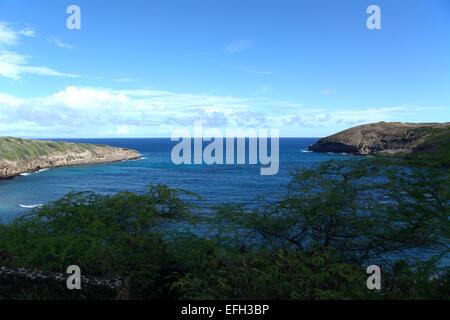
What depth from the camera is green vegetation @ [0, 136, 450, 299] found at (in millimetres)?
8906

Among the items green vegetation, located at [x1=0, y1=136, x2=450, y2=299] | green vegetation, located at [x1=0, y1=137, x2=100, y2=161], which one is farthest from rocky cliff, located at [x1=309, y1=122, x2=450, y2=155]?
green vegetation, located at [x1=0, y1=136, x2=450, y2=299]

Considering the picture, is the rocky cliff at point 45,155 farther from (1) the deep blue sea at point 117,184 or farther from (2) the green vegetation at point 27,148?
(1) the deep blue sea at point 117,184

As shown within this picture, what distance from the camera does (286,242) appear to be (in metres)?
11.9

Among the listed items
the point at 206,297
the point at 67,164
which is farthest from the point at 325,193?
the point at 67,164

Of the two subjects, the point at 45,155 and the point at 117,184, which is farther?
the point at 45,155

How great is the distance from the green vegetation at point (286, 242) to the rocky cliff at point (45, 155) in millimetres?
81120

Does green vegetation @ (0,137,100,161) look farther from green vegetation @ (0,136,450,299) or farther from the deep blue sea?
green vegetation @ (0,136,450,299)

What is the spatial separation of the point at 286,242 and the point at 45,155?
104 m

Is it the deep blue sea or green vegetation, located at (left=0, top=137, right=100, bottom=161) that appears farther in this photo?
green vegetation, located at (left=0, top=137, right=100, bottom=161)

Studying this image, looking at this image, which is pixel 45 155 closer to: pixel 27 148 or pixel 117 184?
pixel 27 148

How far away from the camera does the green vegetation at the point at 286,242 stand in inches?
351

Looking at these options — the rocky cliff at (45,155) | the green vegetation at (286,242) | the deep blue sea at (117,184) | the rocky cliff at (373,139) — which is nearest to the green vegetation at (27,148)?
the rocky cliff at (45,155)

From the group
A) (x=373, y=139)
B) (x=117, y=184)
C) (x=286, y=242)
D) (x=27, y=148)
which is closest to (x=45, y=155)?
(x=27, y=148)
